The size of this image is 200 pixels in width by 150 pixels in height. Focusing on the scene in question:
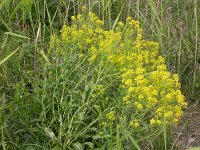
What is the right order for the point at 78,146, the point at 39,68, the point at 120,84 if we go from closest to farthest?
the point at 78,146, the point at 120,84, the point at 39,68

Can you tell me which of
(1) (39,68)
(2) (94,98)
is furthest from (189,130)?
(1) (39,68)

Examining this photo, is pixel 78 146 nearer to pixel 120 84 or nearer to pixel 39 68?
pixel 120 84

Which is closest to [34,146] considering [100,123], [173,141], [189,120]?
[100,123]

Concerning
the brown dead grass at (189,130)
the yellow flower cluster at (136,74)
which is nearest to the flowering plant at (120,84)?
the yellow flower cluster at (136,74)

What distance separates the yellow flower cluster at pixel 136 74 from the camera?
6.67 ft

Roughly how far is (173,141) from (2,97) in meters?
0.94

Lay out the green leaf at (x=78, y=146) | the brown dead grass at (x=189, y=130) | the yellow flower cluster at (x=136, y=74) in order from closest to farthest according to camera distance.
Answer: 1. the yellow flower cluster at (x=136, y=74)
2. the green leaf at (x=78, y=146)
3. the brown dead grass at (x=189, y=130)

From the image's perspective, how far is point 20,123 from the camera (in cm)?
235

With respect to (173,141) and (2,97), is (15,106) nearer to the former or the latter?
(2,97)

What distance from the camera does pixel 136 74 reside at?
2207 mm

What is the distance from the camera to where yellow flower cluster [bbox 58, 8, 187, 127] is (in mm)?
2033

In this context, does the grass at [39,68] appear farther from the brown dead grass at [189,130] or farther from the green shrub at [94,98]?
the brown dead grass at [189,130]

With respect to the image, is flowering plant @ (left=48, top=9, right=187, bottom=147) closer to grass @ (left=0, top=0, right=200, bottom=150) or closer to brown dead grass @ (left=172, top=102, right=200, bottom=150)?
grass @ (left=0, top=0, right=200, bottom=150)

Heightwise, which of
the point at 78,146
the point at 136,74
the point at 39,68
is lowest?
the point at 78,146
